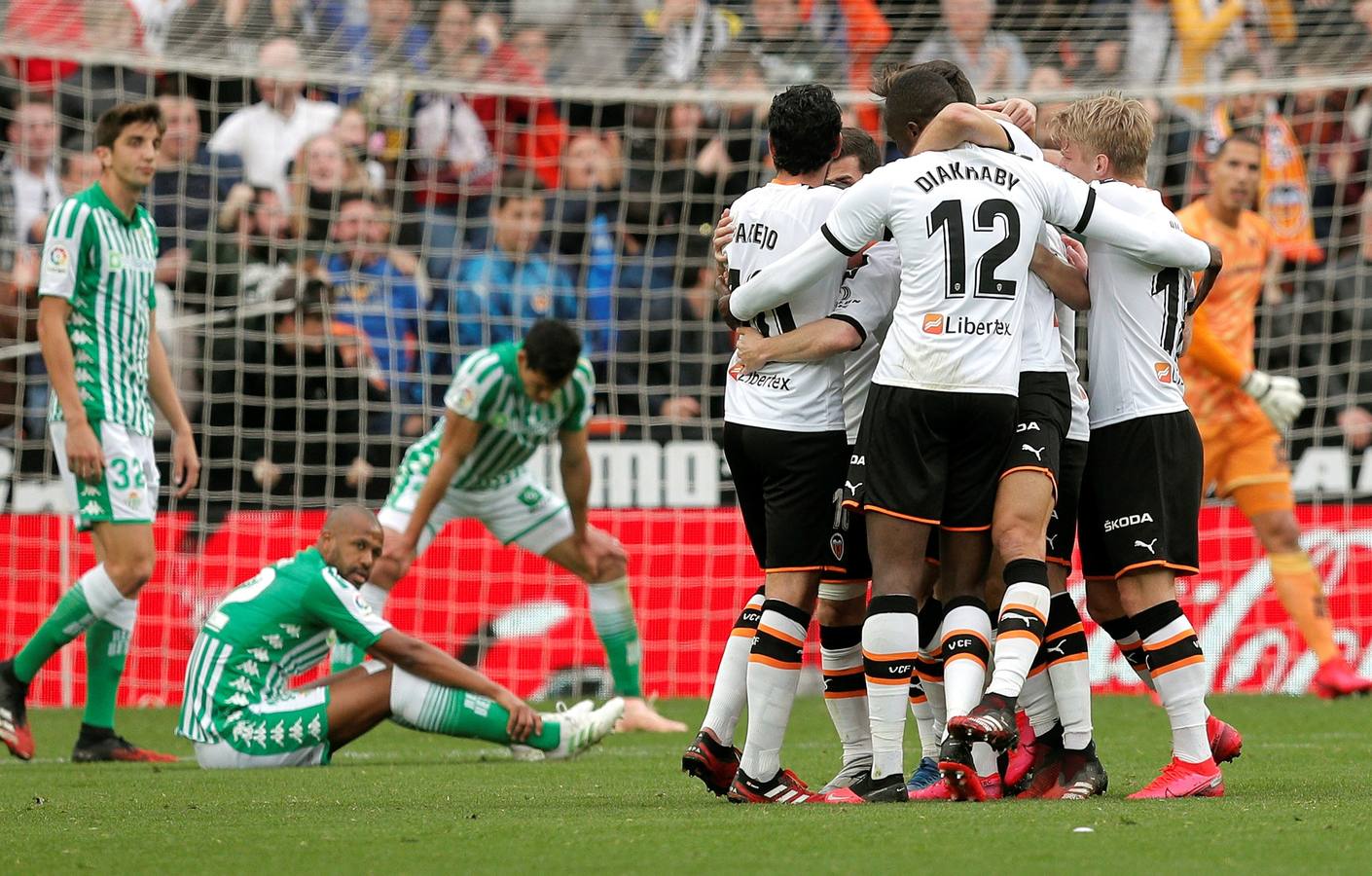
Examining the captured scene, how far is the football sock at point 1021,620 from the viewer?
510 centimetres

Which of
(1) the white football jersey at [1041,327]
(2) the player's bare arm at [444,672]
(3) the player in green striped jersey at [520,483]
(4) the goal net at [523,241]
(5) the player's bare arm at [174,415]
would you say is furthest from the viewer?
(4) the goal net at [523,241]

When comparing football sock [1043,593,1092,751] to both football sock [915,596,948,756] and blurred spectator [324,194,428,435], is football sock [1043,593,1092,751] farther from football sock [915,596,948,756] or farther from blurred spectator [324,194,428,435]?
blurred spectator [324,194,428,435]

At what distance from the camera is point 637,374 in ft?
40.9

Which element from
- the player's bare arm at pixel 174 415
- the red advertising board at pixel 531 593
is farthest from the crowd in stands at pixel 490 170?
the player's bare arm at pixel 174 415

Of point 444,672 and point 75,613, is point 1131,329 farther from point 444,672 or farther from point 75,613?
point 75,613

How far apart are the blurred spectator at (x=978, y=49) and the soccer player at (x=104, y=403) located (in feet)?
20.8

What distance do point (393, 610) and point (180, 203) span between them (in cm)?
321

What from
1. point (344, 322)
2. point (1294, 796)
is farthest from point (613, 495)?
point (1294, 796)

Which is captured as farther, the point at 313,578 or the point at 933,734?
the point at 313,578

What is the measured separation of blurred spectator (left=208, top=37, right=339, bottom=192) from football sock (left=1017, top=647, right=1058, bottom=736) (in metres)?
8.21

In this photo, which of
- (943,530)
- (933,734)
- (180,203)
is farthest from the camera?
(180,203)

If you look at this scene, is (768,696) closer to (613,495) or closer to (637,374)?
(613,495)

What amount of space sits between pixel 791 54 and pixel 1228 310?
13.0 feet

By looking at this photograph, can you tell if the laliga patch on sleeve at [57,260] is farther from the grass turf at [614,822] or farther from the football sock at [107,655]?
the grass turf at [614,822]
